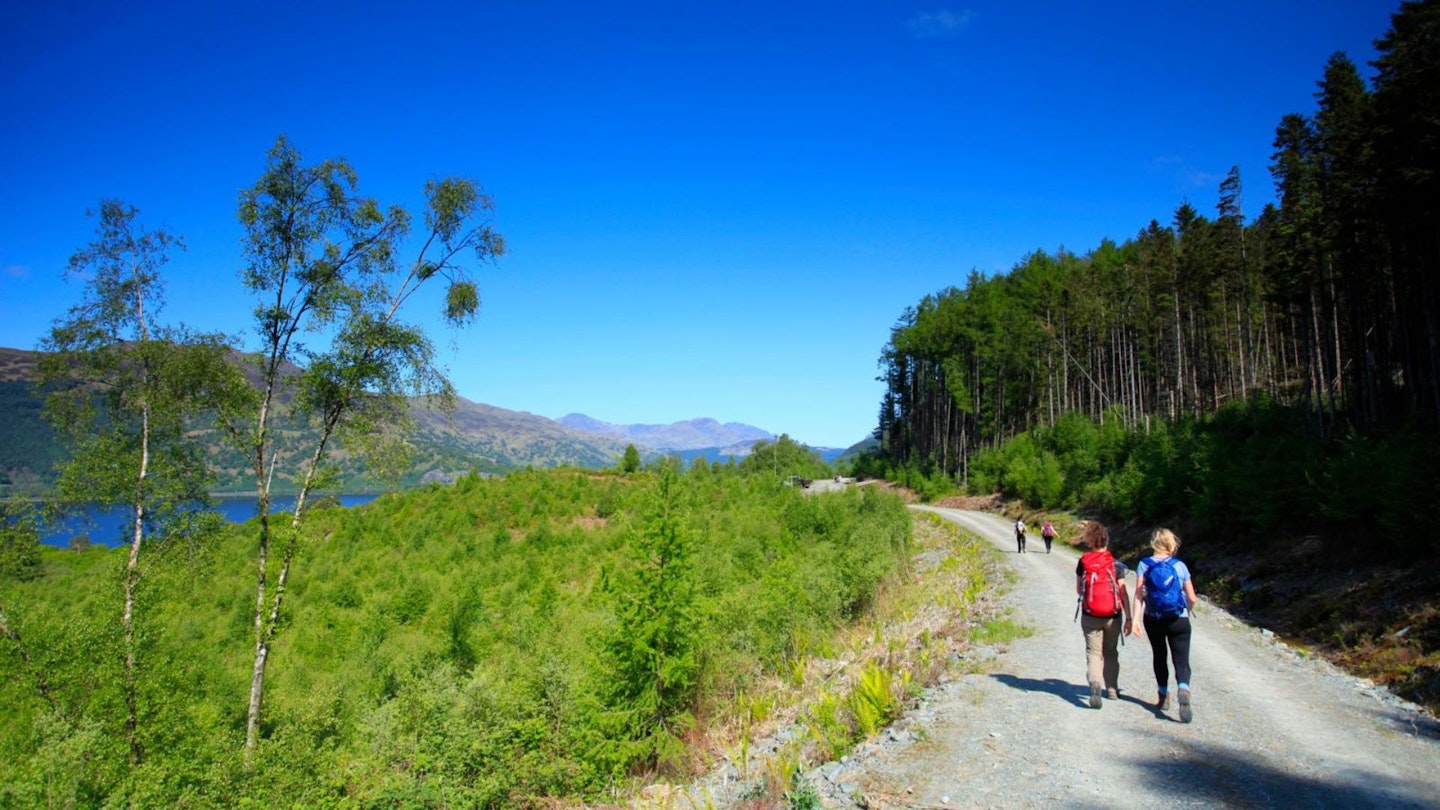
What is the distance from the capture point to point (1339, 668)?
10133 millimetres

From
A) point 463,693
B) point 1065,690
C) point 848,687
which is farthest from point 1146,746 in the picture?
point 463,693

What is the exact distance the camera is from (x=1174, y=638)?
23.3ft

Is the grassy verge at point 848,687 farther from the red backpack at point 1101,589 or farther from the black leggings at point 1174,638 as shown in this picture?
the black leggings at point 1174,638

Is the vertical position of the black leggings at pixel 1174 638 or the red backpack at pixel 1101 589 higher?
the red backpack at pixel 1101 589

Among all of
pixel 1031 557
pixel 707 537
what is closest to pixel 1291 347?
pixel 1031 557

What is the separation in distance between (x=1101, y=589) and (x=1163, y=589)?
60cm

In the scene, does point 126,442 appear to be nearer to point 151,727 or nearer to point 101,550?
point 151,727

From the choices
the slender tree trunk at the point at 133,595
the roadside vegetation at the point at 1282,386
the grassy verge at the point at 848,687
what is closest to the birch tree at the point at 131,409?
the slender tree trunk at the point at 133,595

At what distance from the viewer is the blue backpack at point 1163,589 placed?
6.98m

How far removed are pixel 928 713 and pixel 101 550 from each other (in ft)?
172

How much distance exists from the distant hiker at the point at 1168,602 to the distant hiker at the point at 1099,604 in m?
0.22

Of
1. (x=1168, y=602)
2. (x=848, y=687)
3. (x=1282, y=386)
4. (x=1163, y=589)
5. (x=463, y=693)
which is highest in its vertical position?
(x=1282, y=386)

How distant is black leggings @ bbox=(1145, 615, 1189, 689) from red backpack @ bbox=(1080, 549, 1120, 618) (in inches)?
14.3

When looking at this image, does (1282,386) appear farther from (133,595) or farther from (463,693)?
(133,595)
